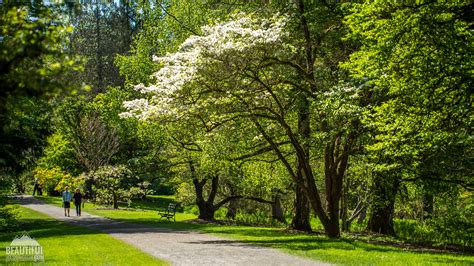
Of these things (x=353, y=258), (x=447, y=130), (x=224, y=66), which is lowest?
(x=353, y=258)

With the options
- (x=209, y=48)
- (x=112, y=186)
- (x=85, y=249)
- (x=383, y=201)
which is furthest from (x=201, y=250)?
(x=112, y=186)

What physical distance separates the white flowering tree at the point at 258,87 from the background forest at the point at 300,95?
6 cm

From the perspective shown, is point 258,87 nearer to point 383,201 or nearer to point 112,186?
point 383,201

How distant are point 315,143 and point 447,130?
5.07 m

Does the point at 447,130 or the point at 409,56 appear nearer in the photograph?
the point at 409,56

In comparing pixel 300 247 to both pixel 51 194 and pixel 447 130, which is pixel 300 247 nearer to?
pixel 447 130

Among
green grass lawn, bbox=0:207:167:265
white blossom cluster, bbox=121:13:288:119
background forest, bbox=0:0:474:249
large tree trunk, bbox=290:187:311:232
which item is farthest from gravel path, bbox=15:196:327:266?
large tree trunk, bbox=290:187:311:232

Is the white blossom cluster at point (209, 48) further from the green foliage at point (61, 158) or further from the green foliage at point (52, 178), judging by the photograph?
the green foliage at point (61, 158)

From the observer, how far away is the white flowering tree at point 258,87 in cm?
1686

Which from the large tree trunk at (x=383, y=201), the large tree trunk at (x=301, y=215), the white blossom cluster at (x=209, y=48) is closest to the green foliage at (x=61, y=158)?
the large tree trunk at (x=301, y=215)

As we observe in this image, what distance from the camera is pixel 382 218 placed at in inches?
971

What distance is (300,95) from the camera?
64.3 feet

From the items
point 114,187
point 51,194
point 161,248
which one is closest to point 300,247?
point 161,248

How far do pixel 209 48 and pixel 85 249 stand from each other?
280 inches
